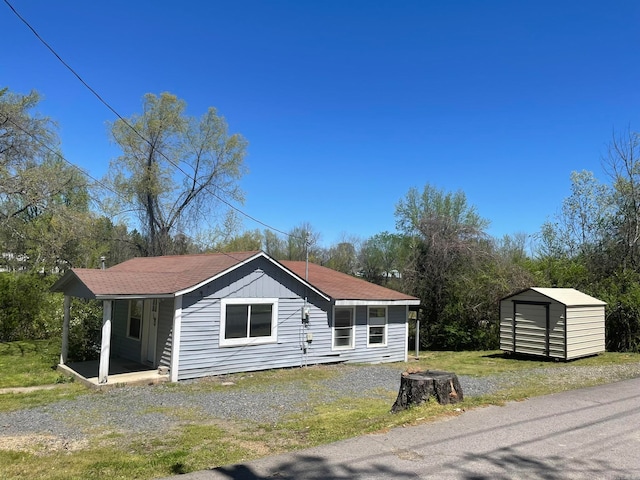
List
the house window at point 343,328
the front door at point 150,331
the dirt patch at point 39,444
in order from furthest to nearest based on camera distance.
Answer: the house window at point 343,328
the front door at point 150,331
the dirt patch at point 39,444

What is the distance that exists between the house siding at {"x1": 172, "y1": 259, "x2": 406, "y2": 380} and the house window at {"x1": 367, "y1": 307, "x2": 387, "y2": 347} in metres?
0.17

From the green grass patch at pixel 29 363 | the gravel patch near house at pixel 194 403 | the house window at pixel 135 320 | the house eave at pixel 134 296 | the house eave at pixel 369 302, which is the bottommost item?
the green grass patch at pixel 29 363

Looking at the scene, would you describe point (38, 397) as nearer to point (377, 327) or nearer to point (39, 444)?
point (39, 444)

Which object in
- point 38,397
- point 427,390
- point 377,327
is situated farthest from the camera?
point 377,327

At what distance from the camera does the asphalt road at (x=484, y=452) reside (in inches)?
177

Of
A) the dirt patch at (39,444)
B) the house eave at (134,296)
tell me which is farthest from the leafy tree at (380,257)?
the dirt patch at (39,444)

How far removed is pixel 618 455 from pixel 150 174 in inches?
970

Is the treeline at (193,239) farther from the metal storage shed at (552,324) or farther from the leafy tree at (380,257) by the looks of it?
the leafy tree at (380,257)

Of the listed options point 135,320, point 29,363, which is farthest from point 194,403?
point 29,363

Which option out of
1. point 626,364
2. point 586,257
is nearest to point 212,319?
point 626,364

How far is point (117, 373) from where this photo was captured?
38.7 feet

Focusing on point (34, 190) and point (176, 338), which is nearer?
point (176, 338)

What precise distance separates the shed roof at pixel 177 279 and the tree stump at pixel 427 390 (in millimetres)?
6534

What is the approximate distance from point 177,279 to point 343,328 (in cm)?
576
